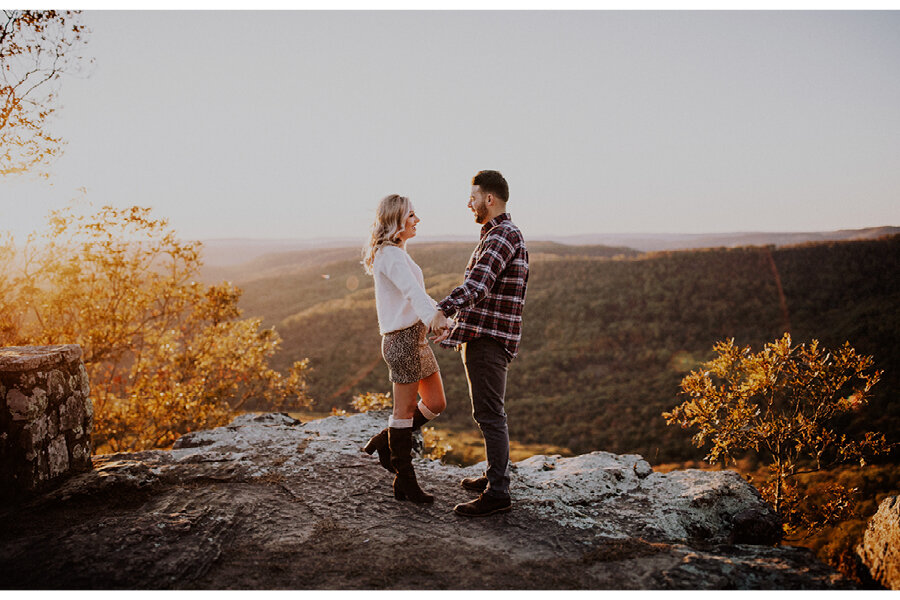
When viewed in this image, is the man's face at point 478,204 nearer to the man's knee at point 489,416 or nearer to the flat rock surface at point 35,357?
the man's knee at point 489,416

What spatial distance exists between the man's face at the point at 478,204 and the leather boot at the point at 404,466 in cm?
177

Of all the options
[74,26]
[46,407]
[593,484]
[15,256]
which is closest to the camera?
[46,407]

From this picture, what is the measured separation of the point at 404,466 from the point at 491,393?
3.23ft

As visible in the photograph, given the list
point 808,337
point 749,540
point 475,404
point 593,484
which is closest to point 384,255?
point 475,404

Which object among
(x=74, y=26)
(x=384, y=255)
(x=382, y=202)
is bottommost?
(x=384, y=255)

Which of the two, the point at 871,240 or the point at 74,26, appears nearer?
the point at 74,26

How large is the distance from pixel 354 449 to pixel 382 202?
2796 millimetres

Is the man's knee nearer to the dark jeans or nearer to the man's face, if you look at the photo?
the dark jeans

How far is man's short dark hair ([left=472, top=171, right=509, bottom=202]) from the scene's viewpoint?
3820 millimetres

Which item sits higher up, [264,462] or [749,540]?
[264,462]

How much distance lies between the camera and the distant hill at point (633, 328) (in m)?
28.2

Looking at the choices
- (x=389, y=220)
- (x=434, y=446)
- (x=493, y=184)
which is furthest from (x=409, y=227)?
(x=434, y=446)

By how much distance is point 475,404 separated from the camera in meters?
3.81

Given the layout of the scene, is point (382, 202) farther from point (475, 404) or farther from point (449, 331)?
point (475, 404)
